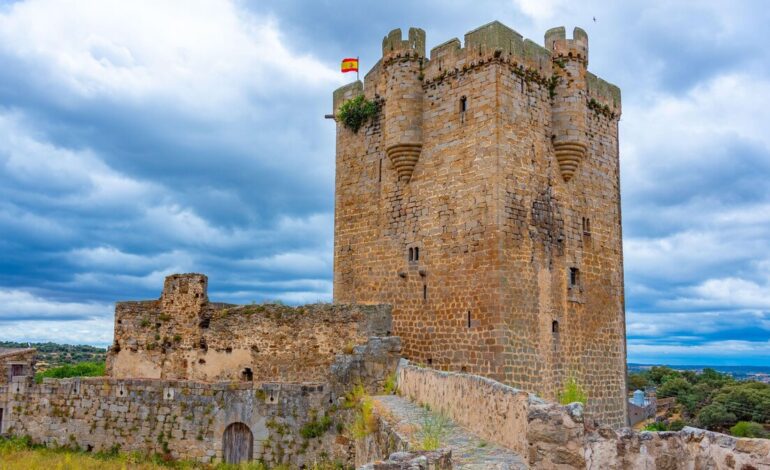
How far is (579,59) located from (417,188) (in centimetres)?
530

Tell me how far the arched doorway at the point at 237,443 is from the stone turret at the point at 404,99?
7224 mm

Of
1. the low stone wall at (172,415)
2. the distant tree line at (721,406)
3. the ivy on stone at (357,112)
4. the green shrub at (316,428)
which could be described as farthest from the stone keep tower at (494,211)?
the distant tree line at (721,406)

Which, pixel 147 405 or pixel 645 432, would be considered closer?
pixel 645 432

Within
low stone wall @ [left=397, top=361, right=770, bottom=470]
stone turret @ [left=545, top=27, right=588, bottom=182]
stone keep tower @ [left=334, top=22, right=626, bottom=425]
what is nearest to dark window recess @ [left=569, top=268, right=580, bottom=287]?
stone keep tower @ [left=334, top=22, right=626, bottom=425]

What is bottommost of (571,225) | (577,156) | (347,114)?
(571,225)

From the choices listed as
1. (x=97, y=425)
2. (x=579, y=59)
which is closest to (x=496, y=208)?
(x=579, y=59)

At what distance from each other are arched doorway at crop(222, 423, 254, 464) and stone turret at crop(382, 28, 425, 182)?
722 cm

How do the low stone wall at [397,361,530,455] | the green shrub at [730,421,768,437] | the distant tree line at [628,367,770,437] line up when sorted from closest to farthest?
the low stone wall at [397,361,530,455] < the green shrub at [730,421,768,437] < the distant tree line at [628,367,770,437]

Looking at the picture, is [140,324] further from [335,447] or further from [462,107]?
[462,107]

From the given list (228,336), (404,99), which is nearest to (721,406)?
(404,99)

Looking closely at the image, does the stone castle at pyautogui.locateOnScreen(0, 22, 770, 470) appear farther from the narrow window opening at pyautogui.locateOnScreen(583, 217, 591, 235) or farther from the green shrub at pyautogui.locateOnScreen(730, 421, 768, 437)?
the green shrub at pyautogui.locateOnScreen(730, 421, 768, 437)

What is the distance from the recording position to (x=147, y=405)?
15.2m

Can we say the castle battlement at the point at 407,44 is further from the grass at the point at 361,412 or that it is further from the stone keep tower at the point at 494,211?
the grass at the point at 361,412

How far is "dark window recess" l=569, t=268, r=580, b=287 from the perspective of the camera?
17.7m
